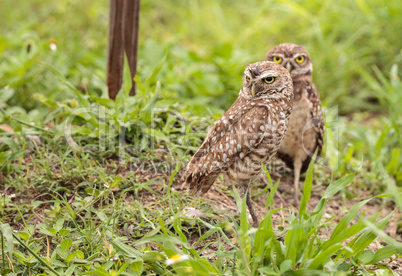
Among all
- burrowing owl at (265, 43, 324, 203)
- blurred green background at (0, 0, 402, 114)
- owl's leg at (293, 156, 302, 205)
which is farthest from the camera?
blurred green background at (0, 0, 402, 114)

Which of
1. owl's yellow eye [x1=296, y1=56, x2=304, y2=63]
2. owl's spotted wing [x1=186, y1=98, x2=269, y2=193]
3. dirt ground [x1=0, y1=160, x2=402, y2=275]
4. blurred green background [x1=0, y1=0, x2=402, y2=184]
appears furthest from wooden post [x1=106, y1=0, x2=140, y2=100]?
owl's yellow eye [x1=296, y1=56, x2=304, y2=63]

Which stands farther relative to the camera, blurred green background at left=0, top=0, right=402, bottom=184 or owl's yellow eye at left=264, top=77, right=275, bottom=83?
blurred green background at left=0, top=0, right=402, bottom=184

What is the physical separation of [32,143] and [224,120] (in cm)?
157

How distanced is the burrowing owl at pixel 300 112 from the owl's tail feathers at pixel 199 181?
908 mm

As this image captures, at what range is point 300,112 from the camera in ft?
11.4

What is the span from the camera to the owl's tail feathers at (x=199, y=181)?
9.38ft

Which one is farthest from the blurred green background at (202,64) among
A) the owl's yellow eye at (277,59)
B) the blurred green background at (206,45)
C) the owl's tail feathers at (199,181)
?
the owl's yellow eye at (277,59)

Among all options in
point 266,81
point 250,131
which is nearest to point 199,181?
point 250,131

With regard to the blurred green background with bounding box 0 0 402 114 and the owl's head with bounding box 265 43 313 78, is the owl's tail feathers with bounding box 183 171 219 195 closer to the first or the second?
the owl's head with bounding box 265 43 313 78

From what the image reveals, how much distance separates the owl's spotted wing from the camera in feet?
9.06

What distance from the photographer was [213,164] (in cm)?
282

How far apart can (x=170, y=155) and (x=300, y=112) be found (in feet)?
3.53

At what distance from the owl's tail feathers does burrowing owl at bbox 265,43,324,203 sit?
91 centimetres

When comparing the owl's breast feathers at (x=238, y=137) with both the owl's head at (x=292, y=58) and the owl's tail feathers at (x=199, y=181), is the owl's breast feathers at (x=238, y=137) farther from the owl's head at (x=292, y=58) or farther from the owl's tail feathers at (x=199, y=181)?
the owl's head at (x=292, y=58)
